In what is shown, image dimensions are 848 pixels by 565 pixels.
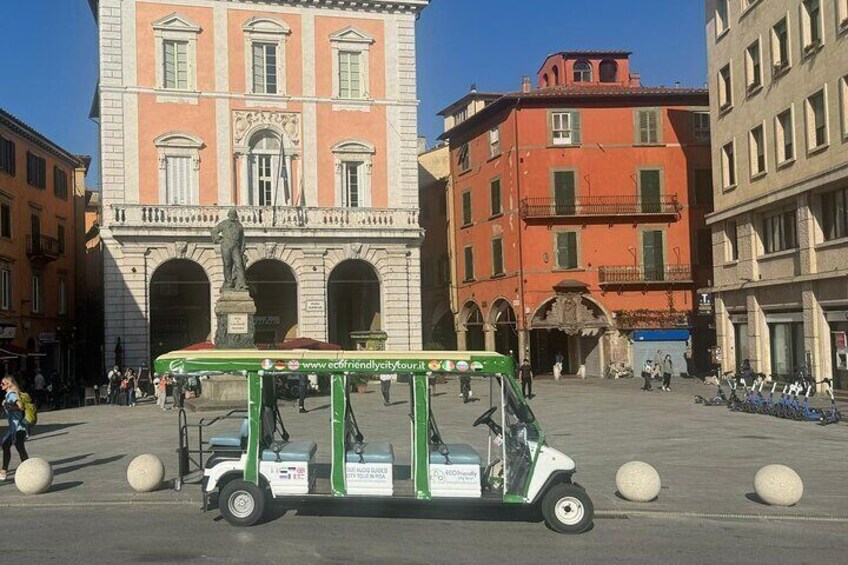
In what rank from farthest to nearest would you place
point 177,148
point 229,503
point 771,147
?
point 177,148
point 771,147
point 229,503

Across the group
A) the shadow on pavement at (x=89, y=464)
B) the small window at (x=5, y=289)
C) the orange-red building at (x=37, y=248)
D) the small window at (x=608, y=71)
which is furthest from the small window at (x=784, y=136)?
the small window at (x=5, y=289)

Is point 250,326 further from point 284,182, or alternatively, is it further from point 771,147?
point 771,147

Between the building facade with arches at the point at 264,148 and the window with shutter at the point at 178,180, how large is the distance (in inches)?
2.5

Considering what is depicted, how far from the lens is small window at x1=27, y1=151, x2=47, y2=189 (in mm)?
47500

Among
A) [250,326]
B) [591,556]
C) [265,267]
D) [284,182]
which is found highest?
[284,182]

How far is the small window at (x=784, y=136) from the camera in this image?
3116 centimetres

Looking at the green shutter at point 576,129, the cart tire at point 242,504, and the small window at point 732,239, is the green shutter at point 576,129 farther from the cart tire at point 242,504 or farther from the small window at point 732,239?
the cart tire at point 242,504

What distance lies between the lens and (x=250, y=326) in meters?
30.2

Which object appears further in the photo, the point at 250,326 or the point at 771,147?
the point at 771,147

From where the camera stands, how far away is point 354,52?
147ft

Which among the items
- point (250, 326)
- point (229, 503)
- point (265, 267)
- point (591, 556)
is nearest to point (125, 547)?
point (229, 503)

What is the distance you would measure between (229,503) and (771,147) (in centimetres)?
2663

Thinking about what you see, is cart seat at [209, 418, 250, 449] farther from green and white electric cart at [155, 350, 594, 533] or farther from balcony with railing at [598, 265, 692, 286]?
balcony with railing at [598, 265, 692, 286]

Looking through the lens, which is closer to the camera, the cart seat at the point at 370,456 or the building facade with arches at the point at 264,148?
the cart seat at the point at 370,456
